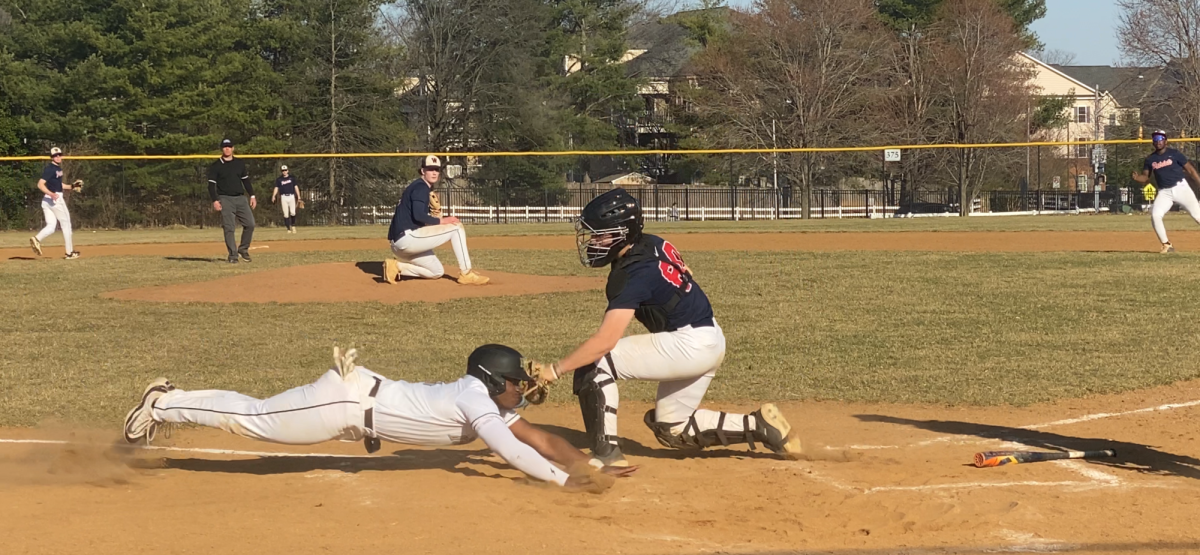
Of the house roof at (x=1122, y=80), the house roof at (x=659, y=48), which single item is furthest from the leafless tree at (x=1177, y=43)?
the house roof at (x=659, y=48)

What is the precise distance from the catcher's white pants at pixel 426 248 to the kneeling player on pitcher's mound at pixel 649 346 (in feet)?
28.8

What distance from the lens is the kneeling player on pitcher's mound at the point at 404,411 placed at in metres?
5.58

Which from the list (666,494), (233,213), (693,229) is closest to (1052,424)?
(666,494)

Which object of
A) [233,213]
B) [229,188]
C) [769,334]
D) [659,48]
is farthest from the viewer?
[659,48]

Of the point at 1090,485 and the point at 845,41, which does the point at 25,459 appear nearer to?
the point at 1090,485

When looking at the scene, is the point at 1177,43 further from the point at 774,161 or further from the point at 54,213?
the point at 54,213

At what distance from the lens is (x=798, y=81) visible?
168 ft

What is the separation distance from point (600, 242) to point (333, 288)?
373 inches

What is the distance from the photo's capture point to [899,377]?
923cm

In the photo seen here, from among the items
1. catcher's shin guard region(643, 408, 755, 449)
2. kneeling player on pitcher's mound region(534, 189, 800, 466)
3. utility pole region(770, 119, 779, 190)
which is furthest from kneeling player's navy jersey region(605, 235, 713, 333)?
utility pole region(770, 119, 779, 190)

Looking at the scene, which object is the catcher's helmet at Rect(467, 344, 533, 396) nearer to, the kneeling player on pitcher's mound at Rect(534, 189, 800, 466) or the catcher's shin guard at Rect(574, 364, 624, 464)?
the kneeling player on pitcher's mound at Rect(534, 189, 800, 466)

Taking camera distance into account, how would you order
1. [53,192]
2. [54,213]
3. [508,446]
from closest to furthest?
[508,446] < [53,192] < [54,213]

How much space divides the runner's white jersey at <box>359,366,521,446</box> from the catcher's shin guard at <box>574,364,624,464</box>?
49cm

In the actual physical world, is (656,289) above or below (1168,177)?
below
